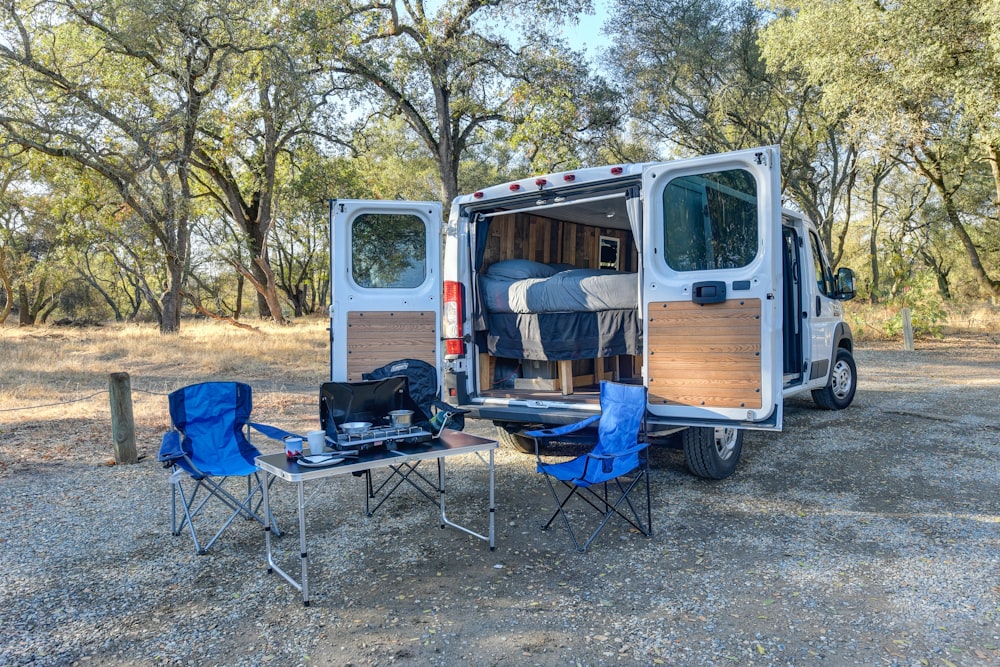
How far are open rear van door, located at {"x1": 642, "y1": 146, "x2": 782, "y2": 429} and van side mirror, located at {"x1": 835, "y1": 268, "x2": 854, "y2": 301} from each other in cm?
255

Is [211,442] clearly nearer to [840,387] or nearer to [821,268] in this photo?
[821,268]

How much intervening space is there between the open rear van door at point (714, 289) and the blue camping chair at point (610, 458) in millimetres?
276

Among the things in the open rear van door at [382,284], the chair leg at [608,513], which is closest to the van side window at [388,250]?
the open rear van door at [382,284]

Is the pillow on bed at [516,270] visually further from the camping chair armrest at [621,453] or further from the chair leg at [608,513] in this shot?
the camping chair armrest at [621,453]

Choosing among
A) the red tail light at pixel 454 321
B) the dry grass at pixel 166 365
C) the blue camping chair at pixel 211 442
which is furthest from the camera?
the dry grass at pixel 166 365

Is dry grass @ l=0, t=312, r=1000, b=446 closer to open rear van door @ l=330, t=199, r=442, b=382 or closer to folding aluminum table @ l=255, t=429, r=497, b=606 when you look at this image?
open rear van door @ l=330, t=199, r=442, b=382

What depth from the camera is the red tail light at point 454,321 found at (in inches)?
204

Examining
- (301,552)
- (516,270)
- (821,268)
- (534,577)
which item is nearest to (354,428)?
(301,552)

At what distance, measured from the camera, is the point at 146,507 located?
4402 mm

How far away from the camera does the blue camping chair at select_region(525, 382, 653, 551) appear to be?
11.8ft

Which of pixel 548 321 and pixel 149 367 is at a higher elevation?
pixel 548 321

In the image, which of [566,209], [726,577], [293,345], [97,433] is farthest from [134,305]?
[726,577]

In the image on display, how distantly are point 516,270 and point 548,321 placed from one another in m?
0.78

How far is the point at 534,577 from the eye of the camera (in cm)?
324
